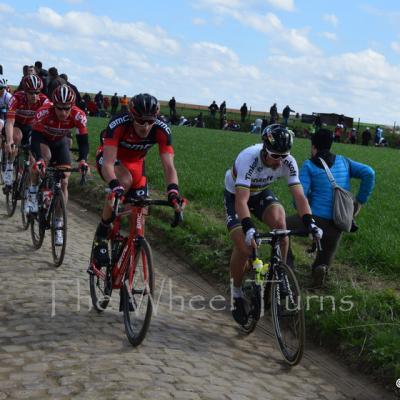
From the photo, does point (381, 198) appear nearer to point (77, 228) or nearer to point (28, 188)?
point (77, 228)

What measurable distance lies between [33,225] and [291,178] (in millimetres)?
4821

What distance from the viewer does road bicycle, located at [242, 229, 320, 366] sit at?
635 centimetres

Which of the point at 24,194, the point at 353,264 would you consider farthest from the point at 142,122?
the point at 24,194

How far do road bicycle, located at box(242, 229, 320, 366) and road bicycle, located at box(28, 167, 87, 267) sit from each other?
3.23 meters

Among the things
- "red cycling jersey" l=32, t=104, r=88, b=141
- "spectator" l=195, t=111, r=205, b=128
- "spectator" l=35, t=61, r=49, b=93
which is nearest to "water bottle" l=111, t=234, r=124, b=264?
"red cycling jersey" l=32, t=104, r=88, b=141

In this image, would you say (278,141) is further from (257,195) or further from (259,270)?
(259,270)

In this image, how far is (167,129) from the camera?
7270mm

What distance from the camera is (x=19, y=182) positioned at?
38.5 ft

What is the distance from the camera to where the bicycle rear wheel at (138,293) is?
6.16 metres

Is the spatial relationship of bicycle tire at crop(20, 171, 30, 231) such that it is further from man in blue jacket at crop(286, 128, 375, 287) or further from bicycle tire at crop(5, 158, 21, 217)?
man in blue jacket at crop(286, 128, 375, 287)

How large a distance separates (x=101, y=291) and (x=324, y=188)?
3178 millimetres

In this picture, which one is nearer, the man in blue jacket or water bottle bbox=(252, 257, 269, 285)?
water bottle bbox=(252, 257, 269, 285)

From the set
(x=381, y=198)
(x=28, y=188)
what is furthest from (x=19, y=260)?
(x=381, y=198)

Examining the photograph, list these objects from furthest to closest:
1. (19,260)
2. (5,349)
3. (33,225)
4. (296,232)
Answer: (33,225)
(19,260)
(296,232)
(5,349)
